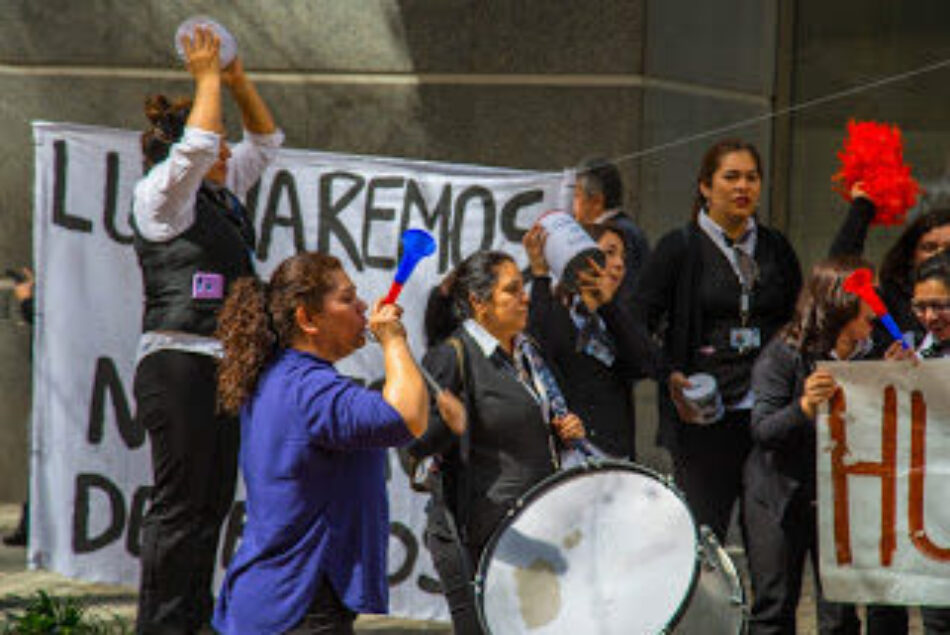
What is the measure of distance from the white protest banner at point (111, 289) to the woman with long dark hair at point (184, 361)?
0.91 meters

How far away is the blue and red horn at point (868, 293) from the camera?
543 cm

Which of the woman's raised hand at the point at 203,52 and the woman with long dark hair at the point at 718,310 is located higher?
the woman's raised hand at the point at 203,52

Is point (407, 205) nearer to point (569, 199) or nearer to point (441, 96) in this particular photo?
point (569, 199)

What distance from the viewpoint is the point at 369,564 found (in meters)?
4.56

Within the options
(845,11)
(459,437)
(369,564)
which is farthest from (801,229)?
(369,564)

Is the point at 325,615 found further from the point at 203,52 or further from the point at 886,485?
the point at 203,52

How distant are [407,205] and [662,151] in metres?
1.97

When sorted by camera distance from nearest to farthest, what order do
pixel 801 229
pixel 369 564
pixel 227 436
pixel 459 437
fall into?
pixel 369 564, pixel 459 437, pixel 227 436, pixel 801 229

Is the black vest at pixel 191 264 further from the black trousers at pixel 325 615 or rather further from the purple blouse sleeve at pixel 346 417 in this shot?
the black trousers at pixel 325 615

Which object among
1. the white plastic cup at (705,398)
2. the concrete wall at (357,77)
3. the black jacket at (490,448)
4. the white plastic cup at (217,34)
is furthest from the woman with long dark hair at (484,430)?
the concrete wall at (357,77)

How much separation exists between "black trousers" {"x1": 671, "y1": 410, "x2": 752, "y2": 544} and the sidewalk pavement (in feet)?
3.06

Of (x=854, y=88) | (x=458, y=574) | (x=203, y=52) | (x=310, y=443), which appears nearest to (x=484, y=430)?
(x=458, y=574)

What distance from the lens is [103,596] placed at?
7422mm

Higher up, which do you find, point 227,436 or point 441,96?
point 441,96
